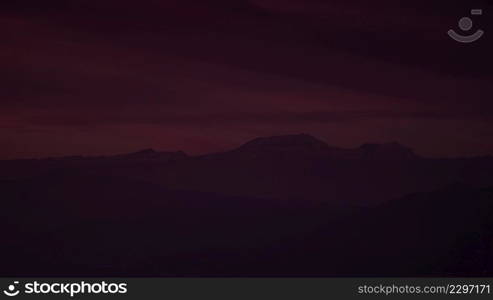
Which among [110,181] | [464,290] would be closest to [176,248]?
[110,181]

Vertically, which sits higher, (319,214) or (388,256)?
(319,214)

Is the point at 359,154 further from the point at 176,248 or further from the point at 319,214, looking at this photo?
the point at 176,248

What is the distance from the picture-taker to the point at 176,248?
5.34m

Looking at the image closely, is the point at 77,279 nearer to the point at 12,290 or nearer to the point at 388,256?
the point at 12,290

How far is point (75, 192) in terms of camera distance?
5.39 meters

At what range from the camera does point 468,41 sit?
5270 millimetres

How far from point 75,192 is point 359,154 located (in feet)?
6.10

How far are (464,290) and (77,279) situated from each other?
7.76ft

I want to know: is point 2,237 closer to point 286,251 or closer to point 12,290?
point 12,290

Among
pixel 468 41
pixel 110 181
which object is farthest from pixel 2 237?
pixel 468 41

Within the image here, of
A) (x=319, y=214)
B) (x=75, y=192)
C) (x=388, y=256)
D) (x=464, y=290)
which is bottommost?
(x=464, y=290)

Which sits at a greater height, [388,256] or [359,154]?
[359,154]

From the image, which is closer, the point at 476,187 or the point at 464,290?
the point at 464,290

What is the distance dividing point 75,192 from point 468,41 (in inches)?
107
